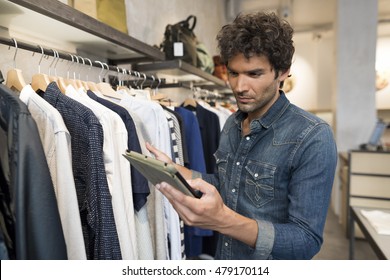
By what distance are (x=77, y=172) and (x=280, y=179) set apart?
1.90ft

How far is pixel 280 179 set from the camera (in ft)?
2.83

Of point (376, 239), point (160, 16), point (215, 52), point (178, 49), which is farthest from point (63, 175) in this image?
point (215, 52)

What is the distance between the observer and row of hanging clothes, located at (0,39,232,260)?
1.86ft

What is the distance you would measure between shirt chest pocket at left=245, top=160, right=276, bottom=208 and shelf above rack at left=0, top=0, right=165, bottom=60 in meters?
0.69

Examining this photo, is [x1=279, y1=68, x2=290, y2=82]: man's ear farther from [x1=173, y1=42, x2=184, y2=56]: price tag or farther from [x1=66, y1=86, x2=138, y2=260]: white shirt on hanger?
[x1=173, y1=42, x2=184, y2=56]: price tag

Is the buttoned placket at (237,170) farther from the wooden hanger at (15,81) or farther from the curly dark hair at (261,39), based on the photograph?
the wooden hanger at (15,81)

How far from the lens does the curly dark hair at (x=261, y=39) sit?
2.86 ft

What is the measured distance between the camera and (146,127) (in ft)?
3.83

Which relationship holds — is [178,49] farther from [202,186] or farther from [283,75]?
[202,186]

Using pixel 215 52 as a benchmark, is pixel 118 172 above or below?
below

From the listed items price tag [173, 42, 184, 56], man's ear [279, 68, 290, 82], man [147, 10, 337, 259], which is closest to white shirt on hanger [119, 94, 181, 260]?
man [147, 10, 337, 259]

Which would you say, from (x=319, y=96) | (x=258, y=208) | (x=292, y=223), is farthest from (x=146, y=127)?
(x=319, y=96)

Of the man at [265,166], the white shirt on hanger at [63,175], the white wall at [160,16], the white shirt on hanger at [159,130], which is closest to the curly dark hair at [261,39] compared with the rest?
the man at [265,166]

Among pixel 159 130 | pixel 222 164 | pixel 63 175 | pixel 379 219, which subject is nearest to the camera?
pixel 63 175
